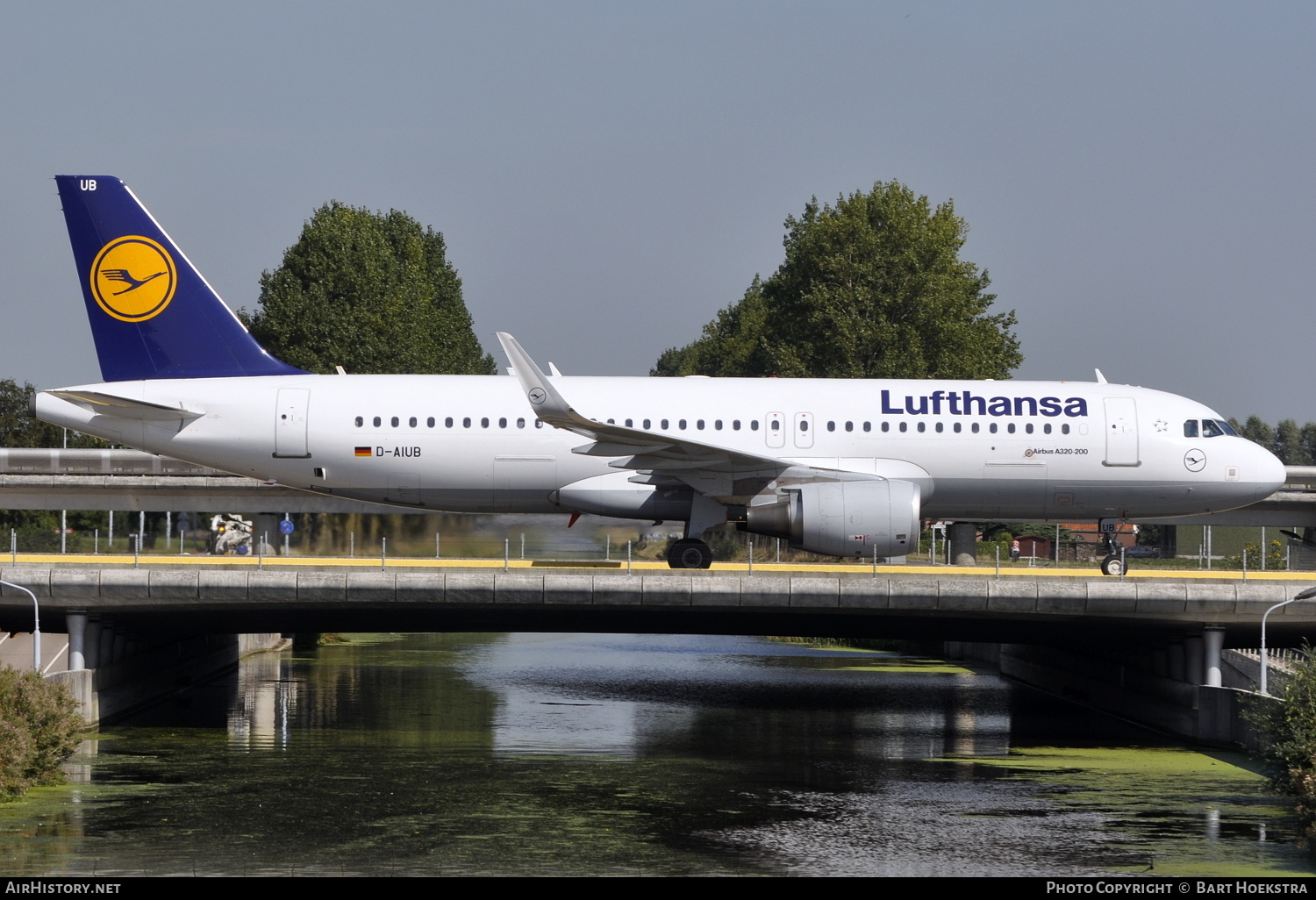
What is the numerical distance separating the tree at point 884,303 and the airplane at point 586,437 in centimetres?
4851

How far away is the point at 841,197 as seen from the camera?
9900 cm

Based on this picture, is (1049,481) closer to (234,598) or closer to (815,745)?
(815,745)

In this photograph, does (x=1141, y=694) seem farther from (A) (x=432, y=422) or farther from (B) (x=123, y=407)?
(B) (x=123, y=407)

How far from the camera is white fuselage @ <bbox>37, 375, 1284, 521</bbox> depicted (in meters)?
39.8

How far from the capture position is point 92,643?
42.3 meters

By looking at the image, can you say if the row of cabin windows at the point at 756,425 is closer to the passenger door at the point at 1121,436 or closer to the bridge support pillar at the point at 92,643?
the passenger door at the point at 1121,436

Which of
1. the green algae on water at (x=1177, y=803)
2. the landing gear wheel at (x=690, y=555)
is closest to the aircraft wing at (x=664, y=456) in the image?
the landing gear wheel at (x=690, y=555)

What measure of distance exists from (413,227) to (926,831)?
106m

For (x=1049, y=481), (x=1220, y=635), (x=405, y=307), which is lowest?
(x=1220, y=635)

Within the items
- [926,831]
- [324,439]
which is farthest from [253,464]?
[926,831]

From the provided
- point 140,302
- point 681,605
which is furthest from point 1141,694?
point 140,302

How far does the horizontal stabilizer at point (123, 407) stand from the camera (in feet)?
127

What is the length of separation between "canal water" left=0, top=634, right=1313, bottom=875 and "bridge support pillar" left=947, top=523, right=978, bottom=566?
5.35 m
